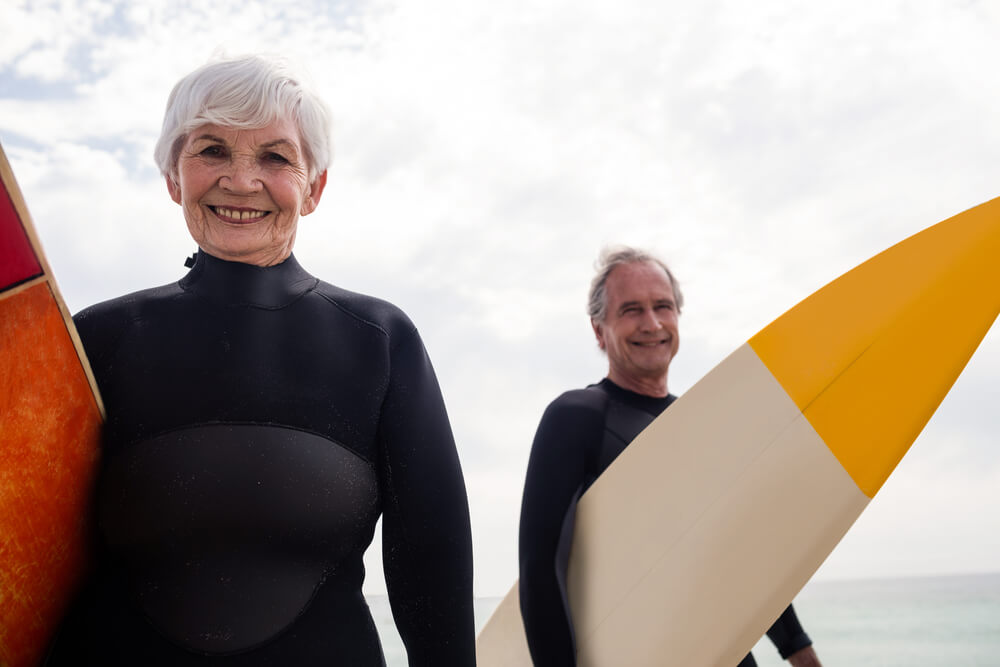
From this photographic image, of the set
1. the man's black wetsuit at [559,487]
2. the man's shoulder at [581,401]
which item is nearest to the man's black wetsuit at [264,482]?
the man's black wetsuit at [559,487]

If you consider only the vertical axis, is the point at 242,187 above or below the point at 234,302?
above

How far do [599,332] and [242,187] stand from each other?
1663 millimetres

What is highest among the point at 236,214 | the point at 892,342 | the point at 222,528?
the point at 892,342

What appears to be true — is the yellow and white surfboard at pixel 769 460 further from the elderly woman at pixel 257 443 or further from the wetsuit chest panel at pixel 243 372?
the wetsuit chest panel at pixel 243 372

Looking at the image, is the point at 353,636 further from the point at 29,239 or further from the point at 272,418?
the point at 29,239

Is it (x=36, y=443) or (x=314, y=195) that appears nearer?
(x=36, y=443)

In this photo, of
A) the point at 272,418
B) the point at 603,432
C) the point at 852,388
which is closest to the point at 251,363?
the point at 272,418

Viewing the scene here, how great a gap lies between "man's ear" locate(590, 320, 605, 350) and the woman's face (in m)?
1.55

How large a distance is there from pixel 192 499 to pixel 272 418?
0.14 m

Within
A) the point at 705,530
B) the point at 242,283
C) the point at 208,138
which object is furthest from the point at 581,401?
the point at 208,138

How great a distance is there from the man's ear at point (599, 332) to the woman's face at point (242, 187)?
155 centimetres

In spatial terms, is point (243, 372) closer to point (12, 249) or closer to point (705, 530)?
point (12, 249)

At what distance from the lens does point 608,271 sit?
8.49 feet

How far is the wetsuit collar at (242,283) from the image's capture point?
114cm
